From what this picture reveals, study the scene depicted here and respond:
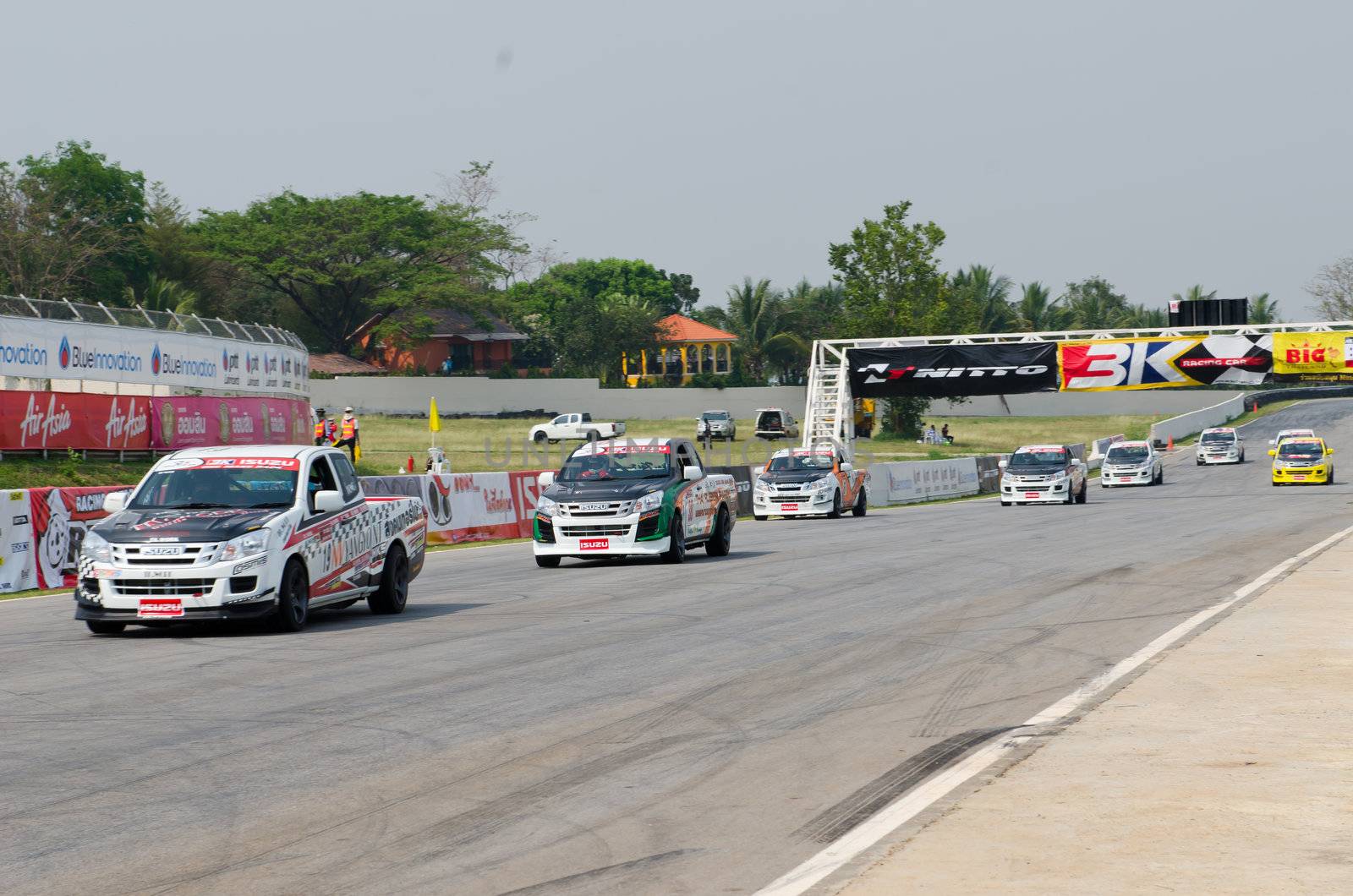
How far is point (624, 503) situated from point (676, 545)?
1.08 metres

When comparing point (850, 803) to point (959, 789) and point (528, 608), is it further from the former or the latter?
point (528, 608)

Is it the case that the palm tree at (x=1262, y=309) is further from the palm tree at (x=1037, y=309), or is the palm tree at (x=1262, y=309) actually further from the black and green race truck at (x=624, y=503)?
the black and green race truck at (x=624, y=503)

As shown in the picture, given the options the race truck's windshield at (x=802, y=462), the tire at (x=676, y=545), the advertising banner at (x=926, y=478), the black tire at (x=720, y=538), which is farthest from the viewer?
the advertising banner at (x=926, y=478)

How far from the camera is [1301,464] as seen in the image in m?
50.2

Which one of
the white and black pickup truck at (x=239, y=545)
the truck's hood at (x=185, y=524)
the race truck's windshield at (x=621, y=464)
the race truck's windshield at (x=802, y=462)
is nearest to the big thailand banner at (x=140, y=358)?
the race truck's windshield at (x=802, y=462)

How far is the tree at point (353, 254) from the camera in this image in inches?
3361

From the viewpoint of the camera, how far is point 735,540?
91.9ft

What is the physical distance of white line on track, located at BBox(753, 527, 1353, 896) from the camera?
18.7 feet

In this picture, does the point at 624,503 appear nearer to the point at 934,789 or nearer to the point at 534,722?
the point at 534,722

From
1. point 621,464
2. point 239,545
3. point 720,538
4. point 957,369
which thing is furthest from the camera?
point 957,369

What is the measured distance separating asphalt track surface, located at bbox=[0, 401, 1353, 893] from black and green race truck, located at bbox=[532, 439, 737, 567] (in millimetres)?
1609

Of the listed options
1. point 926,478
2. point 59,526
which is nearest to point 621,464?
point 59,526

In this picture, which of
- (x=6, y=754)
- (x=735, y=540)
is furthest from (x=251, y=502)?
(x=735, y=540)

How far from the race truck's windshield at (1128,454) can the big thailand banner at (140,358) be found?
2698 cm
